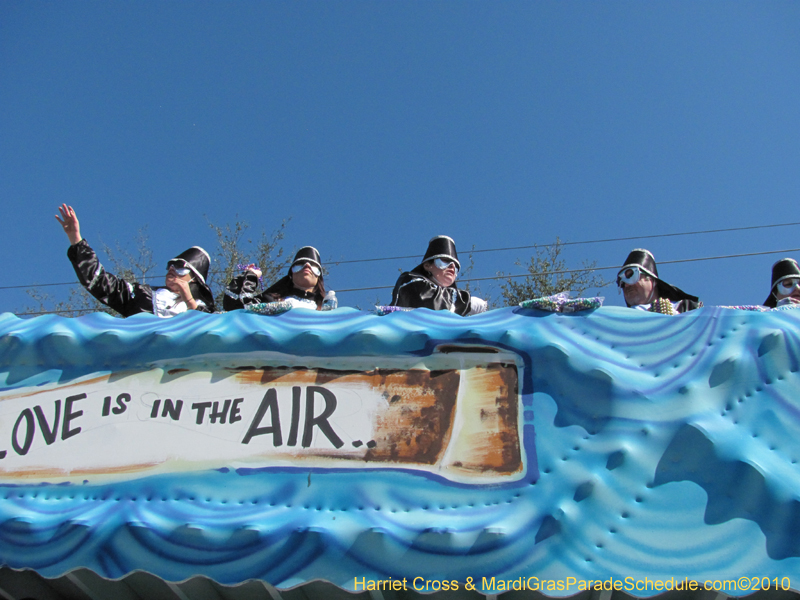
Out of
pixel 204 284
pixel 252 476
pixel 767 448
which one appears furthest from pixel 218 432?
pixel 767 448

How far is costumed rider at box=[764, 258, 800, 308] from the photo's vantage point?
12.7 ft

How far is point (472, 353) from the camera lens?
108 inches

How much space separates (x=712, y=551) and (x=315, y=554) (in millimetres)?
1419

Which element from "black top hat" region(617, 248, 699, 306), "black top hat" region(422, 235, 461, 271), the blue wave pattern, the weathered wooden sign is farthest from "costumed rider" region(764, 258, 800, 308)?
the weathered wooden sign

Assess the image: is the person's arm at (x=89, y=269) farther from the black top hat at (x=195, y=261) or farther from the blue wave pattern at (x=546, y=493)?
the blue wave pattern at (x=546, y=493)

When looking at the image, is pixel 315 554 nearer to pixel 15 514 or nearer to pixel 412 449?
pixel 412 449

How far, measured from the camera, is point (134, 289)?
4199 millimetres

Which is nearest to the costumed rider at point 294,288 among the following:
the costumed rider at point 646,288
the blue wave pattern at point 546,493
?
the blue wave pattern at point 546,493

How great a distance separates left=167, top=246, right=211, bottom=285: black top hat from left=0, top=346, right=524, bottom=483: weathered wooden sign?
1315 millimetres

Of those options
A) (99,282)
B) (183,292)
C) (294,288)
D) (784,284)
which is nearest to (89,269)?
(99,282)

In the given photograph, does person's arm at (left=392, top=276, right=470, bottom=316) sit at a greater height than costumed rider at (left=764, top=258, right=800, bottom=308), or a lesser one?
lesser

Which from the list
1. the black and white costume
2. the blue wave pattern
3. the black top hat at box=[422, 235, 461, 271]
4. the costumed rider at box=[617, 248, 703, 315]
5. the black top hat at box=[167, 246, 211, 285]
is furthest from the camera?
the black top hat at box=[167, 246, 211, 285]

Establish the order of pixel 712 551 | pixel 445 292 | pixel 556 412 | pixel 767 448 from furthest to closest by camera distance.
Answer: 1. pixel 445 292
2. pixel 556 412
3. pixel 767 448
4. pixel 712 551

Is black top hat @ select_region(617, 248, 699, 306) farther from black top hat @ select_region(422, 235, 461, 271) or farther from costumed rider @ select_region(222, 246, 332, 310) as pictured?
costumed rider @ select_region(222, 246, 332, 310)
